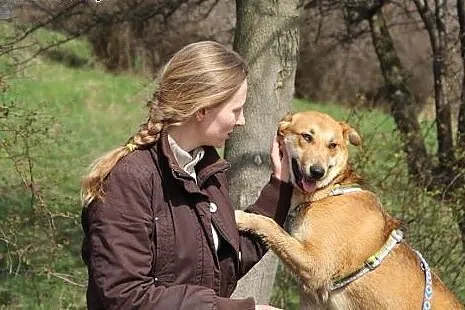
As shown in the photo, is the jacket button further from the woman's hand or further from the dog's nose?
the dog's nose

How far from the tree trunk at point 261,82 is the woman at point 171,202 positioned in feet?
4.45

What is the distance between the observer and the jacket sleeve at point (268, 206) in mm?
3838

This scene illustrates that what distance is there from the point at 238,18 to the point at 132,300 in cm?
231

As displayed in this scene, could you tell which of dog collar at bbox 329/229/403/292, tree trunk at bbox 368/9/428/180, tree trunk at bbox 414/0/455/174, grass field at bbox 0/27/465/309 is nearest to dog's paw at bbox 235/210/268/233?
dog collar at bbox 329/229/403/292

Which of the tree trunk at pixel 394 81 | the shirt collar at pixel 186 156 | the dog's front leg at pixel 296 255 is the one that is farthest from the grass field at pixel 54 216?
the shirt collar at pixel 186 156

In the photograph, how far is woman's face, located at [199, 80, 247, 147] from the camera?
315cm

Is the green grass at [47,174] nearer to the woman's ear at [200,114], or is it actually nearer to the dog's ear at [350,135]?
the woman's ear at [200,114]

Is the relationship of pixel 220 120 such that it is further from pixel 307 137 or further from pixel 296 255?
pixel 307 137

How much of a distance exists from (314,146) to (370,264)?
672 mm

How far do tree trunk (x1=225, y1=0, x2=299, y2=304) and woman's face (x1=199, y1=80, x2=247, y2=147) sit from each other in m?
1.50

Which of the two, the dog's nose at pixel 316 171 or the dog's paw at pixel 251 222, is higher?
the dog's nose at pixel 316 171

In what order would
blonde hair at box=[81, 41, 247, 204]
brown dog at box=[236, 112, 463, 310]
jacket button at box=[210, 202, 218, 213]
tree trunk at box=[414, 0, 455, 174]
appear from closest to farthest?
blonde hair at box=[81, 41, 247, 204] → jacket button at box=[210, 202, 218, 213] → brown dog at box=[236, 112, 463, 310] → tree trunk at box=[414, 0, 455, 174]

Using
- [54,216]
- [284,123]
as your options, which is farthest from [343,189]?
[54,216]

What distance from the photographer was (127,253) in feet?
9.45
